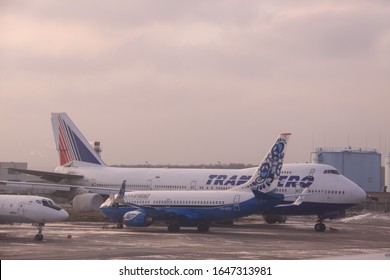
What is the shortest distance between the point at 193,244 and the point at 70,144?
3450 cm

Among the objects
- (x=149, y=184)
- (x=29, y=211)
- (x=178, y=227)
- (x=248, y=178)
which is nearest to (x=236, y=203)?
(x=178, y=227)

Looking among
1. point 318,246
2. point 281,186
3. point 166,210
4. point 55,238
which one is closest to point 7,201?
point 55,238

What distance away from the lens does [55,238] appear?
1658 inches

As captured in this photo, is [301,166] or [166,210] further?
[301,166]

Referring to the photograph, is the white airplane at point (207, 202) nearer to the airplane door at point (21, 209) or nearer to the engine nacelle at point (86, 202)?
the engine nacelle at point (86, 202)

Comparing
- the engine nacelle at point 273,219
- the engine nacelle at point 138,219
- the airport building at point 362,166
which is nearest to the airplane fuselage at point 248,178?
the engine nacelle at point 273,219

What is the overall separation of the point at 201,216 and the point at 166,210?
8.98 ft

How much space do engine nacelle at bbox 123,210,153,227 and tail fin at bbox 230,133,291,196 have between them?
689 centimetres

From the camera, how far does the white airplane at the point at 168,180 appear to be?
54375 mm

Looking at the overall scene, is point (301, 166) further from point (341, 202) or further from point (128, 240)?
point (128, 240)

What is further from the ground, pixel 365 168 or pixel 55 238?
pixel 365 168

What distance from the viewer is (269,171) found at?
4916cm
